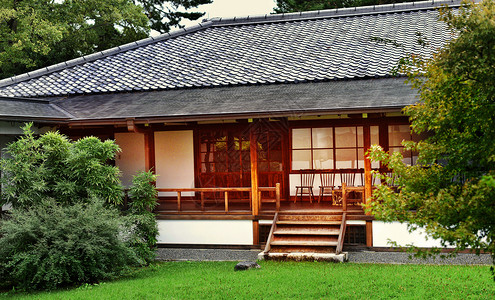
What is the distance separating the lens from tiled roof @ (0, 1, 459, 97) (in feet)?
49.7

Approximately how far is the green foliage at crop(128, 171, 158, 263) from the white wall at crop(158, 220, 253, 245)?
2.89 ft

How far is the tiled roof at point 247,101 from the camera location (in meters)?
11.8

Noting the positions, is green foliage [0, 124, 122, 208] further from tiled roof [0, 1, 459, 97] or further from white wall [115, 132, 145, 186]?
tiled roof [0, 1, 459, 97]

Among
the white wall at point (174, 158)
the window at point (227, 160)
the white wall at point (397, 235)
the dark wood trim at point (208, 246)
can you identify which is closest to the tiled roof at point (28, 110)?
the white wall at point (174, 158)

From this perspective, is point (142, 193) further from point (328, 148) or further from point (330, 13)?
point (330, 13)

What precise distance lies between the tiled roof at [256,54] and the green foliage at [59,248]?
19.6ft

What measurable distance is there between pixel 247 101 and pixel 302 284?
5.38 m

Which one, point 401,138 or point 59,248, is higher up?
point 401,138

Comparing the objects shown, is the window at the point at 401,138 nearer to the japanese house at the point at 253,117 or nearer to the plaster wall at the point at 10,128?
the japanese house at the point at 253,117

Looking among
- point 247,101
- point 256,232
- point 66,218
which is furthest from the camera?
point 247,101

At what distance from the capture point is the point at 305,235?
11875 millimetres

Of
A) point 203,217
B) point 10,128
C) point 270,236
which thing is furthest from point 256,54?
point 10,128

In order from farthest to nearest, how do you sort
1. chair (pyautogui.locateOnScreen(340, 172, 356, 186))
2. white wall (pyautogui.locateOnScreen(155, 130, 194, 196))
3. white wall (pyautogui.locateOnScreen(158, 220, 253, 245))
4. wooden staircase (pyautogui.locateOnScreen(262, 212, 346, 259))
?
1. white wall (pyautogui.locateOnScreen(155, 130, 194, 196))
2. chair (pyautogui.locateOnScreen(340, 172, 356, 186))
3. white wall (pyautogui.locateOnScreen(158, 220, 253, 245))
4. wooden staircase (pyautogui.locateOnScreen(262, 212, 346, 259))

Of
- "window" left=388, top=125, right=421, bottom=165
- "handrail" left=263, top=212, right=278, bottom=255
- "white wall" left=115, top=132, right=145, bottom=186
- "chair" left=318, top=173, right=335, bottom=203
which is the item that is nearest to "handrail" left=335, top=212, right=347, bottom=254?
"handrail" left=263, top=212, right=278, bottom=255
